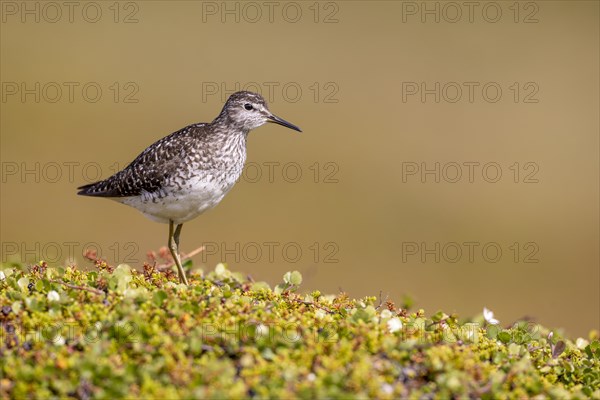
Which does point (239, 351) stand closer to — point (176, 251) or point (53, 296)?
point (53, 296)

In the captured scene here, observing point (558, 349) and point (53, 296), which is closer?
point (53, 296)

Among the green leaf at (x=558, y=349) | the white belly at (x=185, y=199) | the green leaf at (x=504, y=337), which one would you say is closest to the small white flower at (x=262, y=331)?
the green leaf at (x=504, y=337)

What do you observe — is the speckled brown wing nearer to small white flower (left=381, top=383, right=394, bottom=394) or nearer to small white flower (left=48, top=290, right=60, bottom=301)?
small white flower (left=48, top=290, right=60, bottom=301)

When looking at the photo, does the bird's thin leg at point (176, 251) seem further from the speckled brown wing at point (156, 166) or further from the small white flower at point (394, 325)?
the small white flower at point (394, 325)

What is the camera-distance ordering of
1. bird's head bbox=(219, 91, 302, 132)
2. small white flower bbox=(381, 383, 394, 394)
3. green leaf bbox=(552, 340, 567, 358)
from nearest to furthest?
small white flower bbox=(381, 383, 394, 394) → green leaf bbox=(552, 340, 567, 358) → bird's head bbox=(219, 91, 302, 132)

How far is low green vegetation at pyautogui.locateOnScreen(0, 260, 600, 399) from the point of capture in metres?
4.65

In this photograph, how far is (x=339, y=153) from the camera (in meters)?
25.0

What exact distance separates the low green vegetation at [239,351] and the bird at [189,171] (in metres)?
2.57

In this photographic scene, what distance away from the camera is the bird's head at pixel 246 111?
32.6 feet

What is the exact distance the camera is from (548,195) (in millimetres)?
23516

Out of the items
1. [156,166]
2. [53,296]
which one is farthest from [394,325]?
[156,166]

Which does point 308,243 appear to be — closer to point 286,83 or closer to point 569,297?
point 569,297

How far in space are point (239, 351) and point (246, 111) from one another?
17.5 ft

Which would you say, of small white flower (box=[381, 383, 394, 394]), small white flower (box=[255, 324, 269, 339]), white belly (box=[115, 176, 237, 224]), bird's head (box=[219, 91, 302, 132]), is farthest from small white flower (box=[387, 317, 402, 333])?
bird's head (box=[219, 91, 302, 132])
